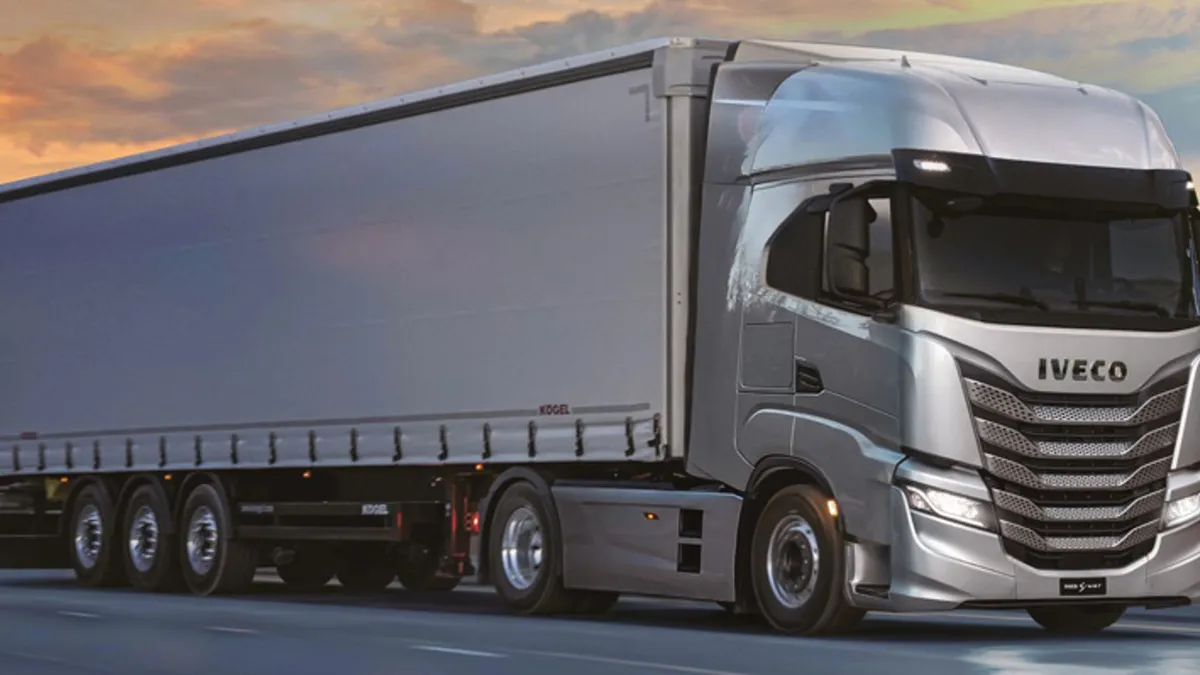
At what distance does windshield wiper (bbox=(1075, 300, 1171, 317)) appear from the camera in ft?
55.7

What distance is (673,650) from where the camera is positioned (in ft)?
52.4

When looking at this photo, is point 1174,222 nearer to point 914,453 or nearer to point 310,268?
point 914,453

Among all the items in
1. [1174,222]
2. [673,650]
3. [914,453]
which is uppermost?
[1174,222]

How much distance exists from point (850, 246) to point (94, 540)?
1295cm

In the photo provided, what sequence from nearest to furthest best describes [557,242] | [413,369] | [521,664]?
1. [521,664]
2. [557,242]
3. [413,369]

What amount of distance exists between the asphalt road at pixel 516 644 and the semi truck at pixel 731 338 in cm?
51

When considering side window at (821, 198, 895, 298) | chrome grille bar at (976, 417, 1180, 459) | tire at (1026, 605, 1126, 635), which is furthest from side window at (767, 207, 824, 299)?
tire at (1026, 605, 1126, 635)

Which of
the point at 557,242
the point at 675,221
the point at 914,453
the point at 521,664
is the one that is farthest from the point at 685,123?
the point at 521,664

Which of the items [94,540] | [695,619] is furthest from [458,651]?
[94,540]

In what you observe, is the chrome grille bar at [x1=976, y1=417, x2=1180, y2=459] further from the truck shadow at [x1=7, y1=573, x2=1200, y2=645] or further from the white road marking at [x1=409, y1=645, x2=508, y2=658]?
the white road marking at [x1=409, y1=645, x2=508, y2=658]

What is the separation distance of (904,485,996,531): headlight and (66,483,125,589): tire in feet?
40.8

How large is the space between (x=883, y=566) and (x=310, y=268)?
8.62m

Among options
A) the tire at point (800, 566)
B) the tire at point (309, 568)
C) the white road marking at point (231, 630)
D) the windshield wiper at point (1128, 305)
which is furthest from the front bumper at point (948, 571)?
the tire at point (309, 568)

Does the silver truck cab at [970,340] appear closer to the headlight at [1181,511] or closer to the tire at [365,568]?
the headlight at [1181,511]
